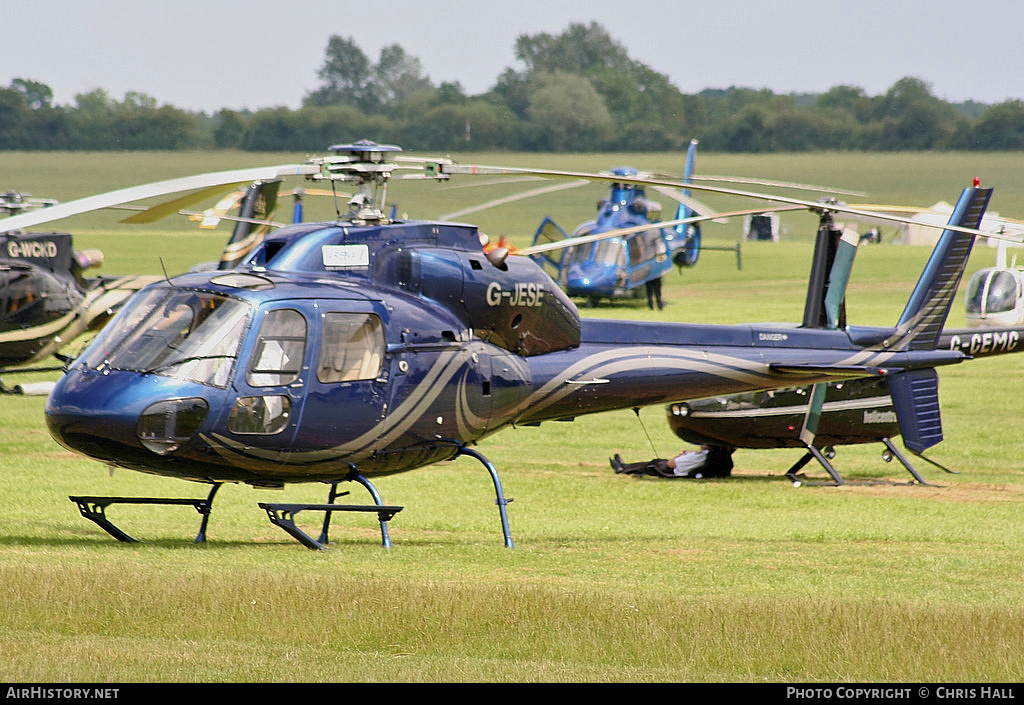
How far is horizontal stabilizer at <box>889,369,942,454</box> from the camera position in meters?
14.5

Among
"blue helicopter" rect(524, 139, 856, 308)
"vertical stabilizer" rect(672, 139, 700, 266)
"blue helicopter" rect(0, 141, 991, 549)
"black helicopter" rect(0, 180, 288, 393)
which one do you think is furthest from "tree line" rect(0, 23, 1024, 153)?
"blue helicopter" rect(0, 141, 991, 549)

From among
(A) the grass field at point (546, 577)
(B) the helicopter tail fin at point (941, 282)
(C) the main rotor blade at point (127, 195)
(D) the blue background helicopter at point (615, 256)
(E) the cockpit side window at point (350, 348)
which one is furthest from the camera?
(D) the blue background helicopter at point (615, 256)

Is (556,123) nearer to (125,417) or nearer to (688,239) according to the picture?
(688,239)

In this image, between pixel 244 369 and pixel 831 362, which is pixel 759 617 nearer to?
pixel 244 369

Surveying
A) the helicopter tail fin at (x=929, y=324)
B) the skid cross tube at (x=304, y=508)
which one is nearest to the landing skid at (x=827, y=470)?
the helicopter tail fin at (x=929, y=324)

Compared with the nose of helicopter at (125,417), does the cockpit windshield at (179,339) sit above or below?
above

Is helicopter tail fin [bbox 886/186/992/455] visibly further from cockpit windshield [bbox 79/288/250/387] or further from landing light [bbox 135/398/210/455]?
landing light [bbox 135/398/210/455]

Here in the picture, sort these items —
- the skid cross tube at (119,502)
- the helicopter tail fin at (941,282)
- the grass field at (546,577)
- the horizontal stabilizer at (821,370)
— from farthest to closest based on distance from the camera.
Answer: the helicopter tail fin at (941,282) → the horizontal stabilizer at (821,370) → the skid cross tube at (119,502) → the grass field at (546,577)

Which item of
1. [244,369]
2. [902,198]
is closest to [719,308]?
[244,369]

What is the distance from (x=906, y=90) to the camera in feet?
282

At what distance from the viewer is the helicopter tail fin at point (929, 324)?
47.7 feet

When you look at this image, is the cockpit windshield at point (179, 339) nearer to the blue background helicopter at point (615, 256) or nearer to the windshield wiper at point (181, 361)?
the windshield wiper at point (181, 361)

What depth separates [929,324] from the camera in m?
15.0

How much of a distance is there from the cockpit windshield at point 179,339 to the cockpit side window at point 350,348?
62 cm
